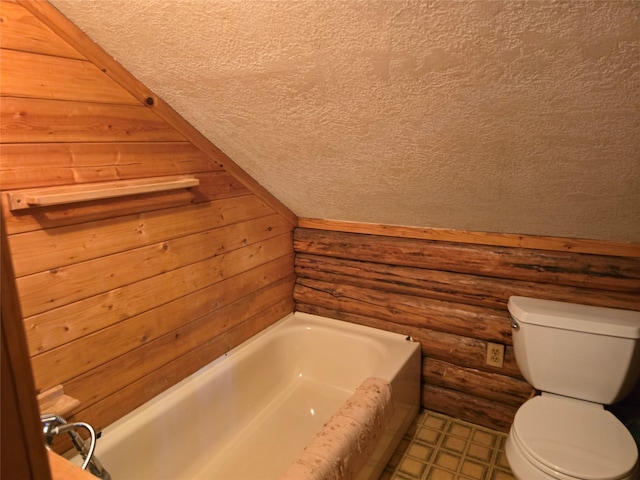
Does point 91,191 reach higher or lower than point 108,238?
higher

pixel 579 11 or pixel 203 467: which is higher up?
pixel 579 11

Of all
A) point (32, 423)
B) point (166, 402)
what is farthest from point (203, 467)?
point (32, 423)

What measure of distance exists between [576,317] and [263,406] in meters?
1.58

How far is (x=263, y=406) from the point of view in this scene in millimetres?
2404

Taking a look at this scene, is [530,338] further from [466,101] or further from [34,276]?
[34,276]

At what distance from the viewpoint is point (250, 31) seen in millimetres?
1268

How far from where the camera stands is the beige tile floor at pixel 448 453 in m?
2.09

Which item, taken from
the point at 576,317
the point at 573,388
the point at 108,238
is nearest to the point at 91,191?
the point at 108,238

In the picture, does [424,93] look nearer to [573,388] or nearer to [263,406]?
[573,388]

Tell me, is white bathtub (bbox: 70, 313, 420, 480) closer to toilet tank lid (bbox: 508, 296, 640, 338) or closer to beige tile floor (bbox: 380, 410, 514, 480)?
beige tile floor (bbox: 380, 410, 514, 480)

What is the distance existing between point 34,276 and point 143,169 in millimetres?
567

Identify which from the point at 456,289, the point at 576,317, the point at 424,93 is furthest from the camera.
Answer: the point at 456,289

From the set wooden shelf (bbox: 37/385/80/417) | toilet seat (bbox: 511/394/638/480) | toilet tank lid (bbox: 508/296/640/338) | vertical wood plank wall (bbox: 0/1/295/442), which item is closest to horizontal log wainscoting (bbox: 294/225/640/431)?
toilet tank lid (bbox: 508/296/640/338)

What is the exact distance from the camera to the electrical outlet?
2262mm
